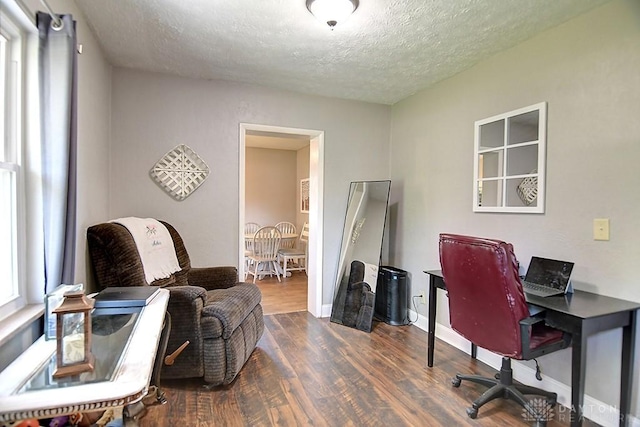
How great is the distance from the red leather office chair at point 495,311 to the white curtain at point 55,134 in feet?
6.64

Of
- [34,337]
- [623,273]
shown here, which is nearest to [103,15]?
[34,337]

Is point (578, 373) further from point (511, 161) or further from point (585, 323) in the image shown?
point (511, 161)

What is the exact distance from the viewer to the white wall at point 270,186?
6633mm

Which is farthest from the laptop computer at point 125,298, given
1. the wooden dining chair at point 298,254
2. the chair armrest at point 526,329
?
the wooden dining chair at point 298,254

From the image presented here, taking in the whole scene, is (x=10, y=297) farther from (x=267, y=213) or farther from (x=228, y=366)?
(x=267, y=213)

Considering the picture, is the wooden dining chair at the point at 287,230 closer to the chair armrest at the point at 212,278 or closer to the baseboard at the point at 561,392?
the chair armrest at the point at 212,278

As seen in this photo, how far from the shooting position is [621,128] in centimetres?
187

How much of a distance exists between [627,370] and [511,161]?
1.42 m

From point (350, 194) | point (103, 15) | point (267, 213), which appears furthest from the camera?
point (267, 213)

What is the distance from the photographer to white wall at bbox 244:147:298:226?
6.63m

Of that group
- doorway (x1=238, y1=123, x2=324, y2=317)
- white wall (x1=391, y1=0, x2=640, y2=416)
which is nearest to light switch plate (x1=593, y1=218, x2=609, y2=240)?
white wall (x1=391, y1=0, x2=640, y2=416)

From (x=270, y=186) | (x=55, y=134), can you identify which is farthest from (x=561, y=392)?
(x=270, y=186)

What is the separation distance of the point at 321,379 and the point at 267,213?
15.3ft

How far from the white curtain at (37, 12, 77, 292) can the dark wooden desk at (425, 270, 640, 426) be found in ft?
7.74
